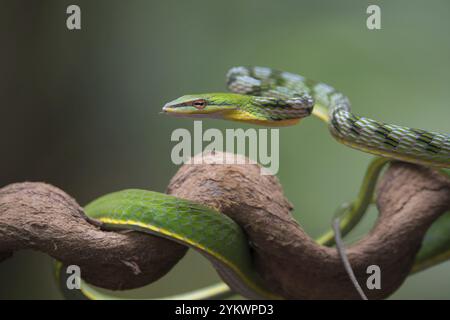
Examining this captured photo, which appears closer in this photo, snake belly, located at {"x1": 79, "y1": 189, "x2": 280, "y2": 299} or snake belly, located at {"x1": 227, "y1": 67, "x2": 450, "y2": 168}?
snake belly, located at {"x1": 79, "y1": 189, "x2": 280, "y2": 299}

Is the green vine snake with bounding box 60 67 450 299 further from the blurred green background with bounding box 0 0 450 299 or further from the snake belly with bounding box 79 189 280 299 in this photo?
the blurred green background with bounding box 0 0 450 299

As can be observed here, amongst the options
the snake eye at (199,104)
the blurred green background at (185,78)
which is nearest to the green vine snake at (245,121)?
the snake eye at (199,104)

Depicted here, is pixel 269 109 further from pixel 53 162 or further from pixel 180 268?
pixel 53 162

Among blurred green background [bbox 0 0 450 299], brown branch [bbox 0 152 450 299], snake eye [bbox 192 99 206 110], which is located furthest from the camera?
blurred green background [bbox 0 0 450 299]

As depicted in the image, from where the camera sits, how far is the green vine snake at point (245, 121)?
1273mm

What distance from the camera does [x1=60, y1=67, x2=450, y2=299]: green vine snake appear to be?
1.27 metres

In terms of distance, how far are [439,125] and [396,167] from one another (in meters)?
1.22

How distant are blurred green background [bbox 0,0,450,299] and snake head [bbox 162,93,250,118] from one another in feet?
4.29

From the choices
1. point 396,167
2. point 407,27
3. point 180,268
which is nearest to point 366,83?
point 407,27

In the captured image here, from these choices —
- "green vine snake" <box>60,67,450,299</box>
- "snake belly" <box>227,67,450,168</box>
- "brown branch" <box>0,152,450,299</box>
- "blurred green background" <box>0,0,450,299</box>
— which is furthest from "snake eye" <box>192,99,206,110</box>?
"blurred green background" <box>0,0,450,299</box>

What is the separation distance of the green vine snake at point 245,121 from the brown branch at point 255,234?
0.19ft

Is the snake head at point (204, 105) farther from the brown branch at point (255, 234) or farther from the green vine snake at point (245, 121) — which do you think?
the brown branch at point (255, 234)

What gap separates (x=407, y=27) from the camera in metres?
2.90

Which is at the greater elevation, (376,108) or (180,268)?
(376,108)
